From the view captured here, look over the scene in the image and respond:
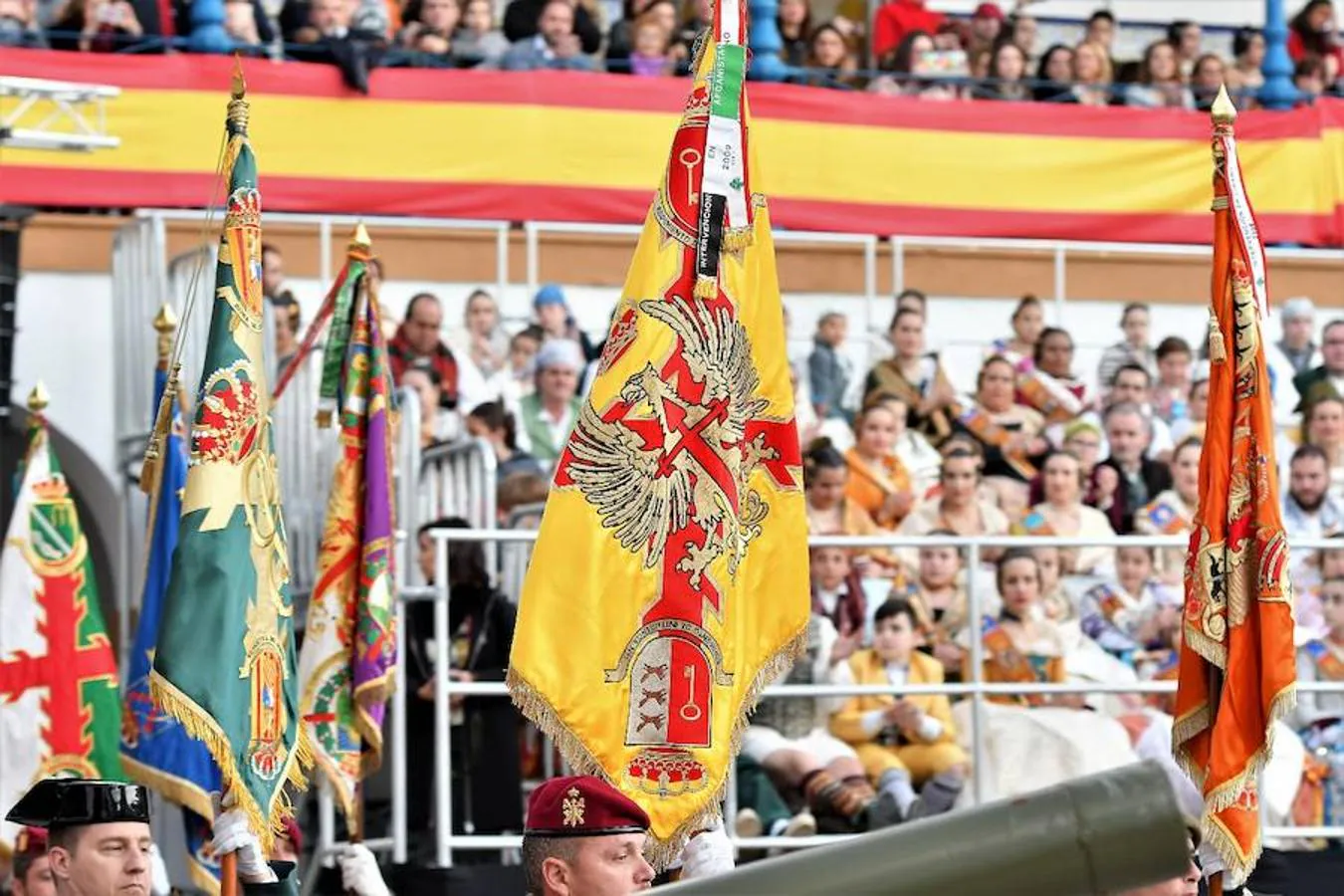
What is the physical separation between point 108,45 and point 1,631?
4.64 m

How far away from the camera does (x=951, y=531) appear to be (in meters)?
10.1

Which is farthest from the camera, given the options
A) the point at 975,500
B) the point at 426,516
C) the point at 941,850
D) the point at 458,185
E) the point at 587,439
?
the point at 458,185

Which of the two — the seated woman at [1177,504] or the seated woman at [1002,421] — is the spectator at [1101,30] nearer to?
the seated woman at [1002,421]

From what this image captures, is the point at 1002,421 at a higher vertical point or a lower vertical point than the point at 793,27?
lower

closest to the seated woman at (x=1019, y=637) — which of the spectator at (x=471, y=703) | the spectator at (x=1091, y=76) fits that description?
the spectator at (x=471, y=703)

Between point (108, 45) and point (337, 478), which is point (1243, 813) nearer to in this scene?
point (337, 478)

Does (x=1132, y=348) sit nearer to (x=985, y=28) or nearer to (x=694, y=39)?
(x=694, y=39)

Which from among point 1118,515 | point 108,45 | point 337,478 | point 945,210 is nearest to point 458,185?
point 108,45

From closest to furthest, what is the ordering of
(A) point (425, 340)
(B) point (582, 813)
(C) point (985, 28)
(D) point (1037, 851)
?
(D) point (1037, 851), (B) point (582, 813), (A) point (425, 340), (C) point (985, 28)

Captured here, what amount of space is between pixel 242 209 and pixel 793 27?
926 centimetres

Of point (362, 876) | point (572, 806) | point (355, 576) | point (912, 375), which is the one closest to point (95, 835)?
point (362, 876)

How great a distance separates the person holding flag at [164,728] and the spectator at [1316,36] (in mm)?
9821

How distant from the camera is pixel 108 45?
13070 mm

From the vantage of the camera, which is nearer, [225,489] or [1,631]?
[225,489]
